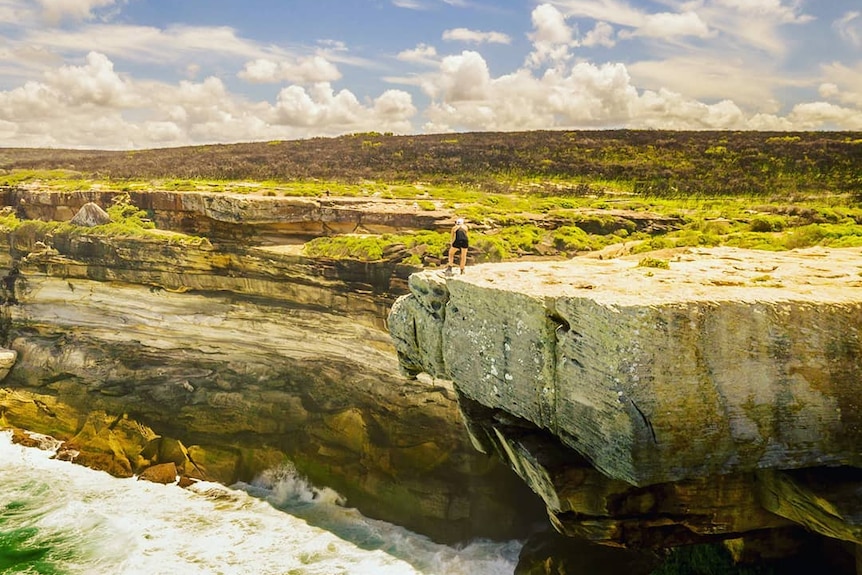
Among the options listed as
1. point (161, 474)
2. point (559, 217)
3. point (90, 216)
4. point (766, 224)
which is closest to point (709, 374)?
point (766, 224)

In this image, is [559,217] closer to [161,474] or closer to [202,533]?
[202,533]

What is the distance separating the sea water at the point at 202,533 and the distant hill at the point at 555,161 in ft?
67.4

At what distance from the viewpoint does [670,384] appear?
7621mm

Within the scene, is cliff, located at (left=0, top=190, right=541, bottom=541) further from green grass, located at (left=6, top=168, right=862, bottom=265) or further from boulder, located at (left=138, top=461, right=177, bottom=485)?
green grass, located at (left=6, top=168, right=862, bottom=265)

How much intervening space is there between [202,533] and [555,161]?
29.9 m

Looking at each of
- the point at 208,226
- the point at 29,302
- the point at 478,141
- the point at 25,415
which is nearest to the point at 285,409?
the point at 208,226

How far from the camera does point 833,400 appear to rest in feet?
24.9

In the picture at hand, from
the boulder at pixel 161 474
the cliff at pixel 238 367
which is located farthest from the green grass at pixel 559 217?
the boulder at pixel 161 474

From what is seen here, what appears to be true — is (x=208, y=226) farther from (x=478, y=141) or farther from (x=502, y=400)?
(x=478, y=141)

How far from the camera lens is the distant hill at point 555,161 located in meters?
29.9

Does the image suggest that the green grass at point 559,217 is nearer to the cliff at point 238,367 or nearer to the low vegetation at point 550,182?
the low vegetation at point 550,182

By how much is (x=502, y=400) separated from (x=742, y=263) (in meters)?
5.43

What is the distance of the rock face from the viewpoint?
758 centimetres

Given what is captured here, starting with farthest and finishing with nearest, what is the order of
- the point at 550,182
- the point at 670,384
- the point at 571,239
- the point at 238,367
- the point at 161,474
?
the point at 550,182
the point at 238,367
the point at 161,474
the point at 571,239
the point at 670,384
